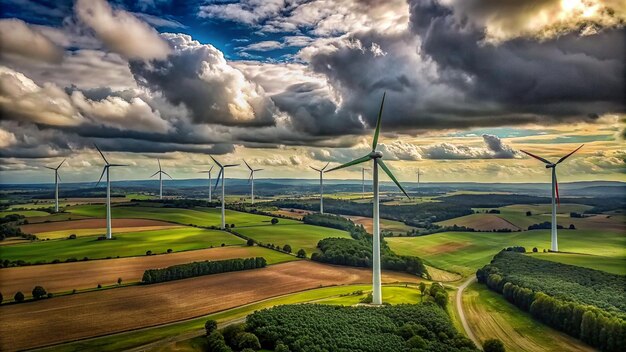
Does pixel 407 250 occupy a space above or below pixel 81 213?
below

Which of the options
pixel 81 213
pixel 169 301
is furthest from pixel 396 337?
pixel 81 213

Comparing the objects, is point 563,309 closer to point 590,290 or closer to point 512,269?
point 590,290

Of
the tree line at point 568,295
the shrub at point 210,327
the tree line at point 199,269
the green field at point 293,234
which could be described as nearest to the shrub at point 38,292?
the tree line at point 199,269

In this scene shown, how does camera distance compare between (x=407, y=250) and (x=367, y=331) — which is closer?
(x=367, y=331)

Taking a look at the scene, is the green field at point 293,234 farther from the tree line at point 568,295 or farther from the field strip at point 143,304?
the tree line at point 568,295

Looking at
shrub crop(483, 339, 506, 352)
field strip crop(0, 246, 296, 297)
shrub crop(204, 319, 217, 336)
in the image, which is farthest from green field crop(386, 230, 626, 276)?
shrub crop(204, 319, 217, 336)
